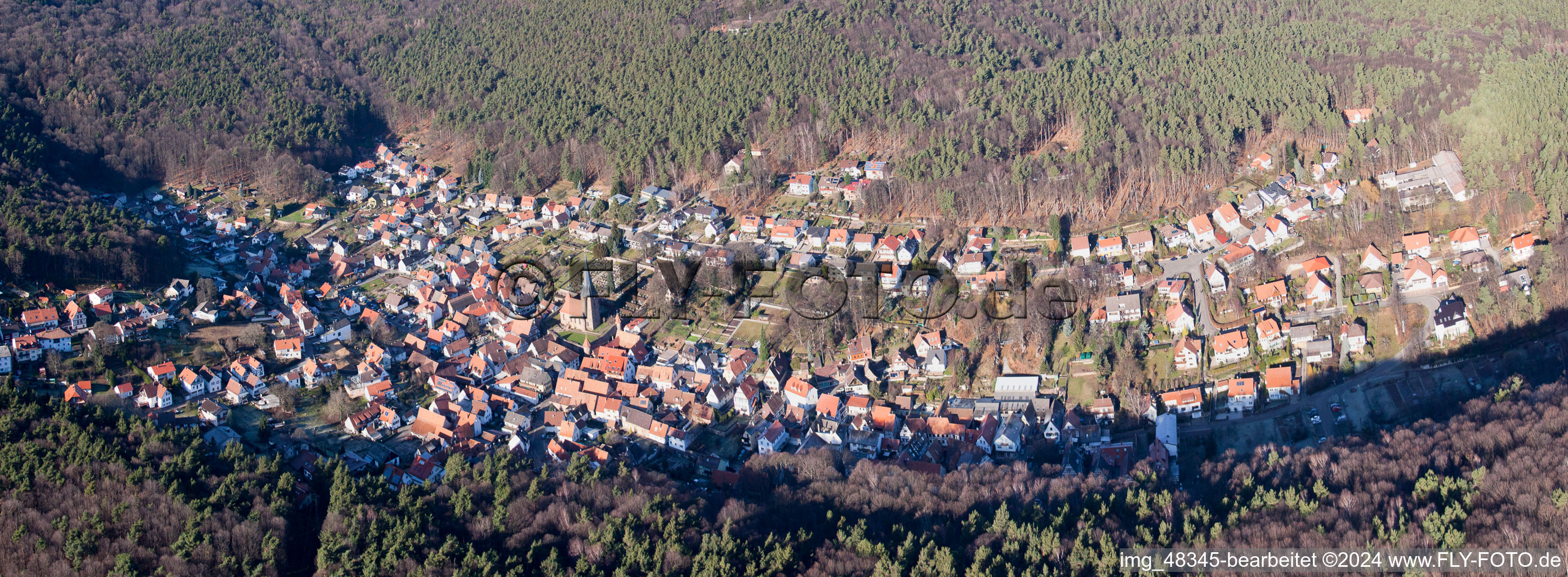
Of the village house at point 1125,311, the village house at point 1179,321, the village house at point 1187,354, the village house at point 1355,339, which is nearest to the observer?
the village house at point 1355,339

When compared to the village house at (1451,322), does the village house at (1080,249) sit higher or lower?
higher

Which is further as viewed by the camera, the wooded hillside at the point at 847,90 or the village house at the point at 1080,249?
the wooded hillside at the point at 847,90

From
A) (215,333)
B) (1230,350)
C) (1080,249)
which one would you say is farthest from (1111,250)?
(215,333)

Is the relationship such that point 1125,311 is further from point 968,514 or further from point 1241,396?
point 968,514

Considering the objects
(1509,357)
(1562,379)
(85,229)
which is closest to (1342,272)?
(1509,357)

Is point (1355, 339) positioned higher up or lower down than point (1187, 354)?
higher up

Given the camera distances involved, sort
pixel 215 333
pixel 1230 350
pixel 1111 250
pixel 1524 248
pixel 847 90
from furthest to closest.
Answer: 1. pixel 847 90
2. pixel 1111 250
3. pixel 215 333
4. pixel 1524 248
5. pixel 1230 350

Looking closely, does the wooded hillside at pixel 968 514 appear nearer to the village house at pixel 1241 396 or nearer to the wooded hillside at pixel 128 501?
the wooded hillside at pixel 128 501

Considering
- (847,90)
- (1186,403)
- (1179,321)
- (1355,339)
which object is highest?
(847,90)

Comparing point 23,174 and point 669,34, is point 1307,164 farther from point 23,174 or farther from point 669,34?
point 23,174

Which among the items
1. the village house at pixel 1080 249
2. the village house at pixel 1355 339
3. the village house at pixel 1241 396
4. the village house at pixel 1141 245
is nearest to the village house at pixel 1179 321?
the village house at pixel 1241 396

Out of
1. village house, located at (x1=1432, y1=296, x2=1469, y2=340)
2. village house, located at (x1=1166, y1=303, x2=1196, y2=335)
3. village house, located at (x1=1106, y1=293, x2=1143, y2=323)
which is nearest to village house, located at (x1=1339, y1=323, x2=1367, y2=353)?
village house, located at (x1=1432, y1=296, x2=1469, y2=340)
